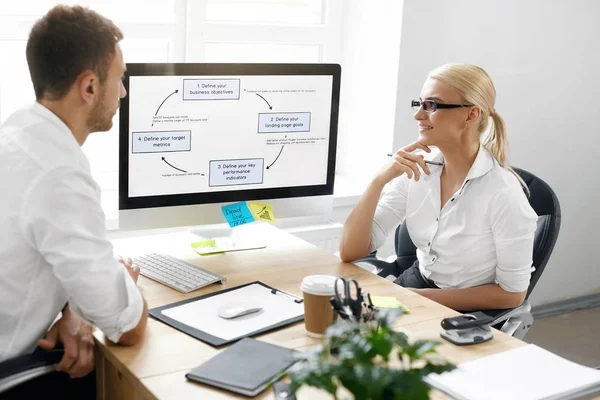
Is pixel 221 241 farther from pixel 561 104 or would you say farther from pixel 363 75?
pixel 561 104

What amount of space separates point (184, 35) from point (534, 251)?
61.6 inches

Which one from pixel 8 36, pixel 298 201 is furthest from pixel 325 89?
pixel 8 36

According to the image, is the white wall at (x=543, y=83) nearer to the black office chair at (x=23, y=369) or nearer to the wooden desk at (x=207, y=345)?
the wooden desk at (x=207, y=345)

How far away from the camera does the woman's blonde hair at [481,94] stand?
93.1 inches

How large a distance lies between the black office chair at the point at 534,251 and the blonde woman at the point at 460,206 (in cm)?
5

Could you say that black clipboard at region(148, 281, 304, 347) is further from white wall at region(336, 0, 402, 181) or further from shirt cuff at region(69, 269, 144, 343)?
white wall at region(336, 0, 402, 181)

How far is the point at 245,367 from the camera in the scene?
1601 mm

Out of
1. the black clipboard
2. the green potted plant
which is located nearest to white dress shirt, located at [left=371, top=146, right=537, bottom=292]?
the black clipboard

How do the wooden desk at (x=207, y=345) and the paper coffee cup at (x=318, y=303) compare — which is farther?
the paper coffee cup at (x=318, y=303)

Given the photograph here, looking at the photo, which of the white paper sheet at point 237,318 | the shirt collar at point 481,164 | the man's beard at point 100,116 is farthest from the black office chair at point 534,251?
the man's beard at point 100,116

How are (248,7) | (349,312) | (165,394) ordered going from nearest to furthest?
(165,394)
(349,312)
(248,7)

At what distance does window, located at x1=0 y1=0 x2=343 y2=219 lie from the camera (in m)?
2.92

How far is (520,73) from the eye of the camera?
3.67 meters

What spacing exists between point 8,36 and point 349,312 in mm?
1799
